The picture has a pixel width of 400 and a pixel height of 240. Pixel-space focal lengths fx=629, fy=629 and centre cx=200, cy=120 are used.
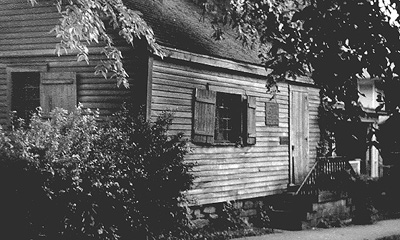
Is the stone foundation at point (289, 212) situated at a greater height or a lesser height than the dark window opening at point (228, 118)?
lesser

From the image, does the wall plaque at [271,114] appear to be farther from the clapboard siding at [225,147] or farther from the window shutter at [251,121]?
the window shutter at [251,121]

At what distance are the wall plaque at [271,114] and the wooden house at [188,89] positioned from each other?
4 centimetres

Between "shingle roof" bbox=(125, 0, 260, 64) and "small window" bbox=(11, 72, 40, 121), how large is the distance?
2.87 metres

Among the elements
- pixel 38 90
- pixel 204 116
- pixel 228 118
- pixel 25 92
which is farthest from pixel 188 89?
pixel 25 92

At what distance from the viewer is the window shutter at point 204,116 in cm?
1437

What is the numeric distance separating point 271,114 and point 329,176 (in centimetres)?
307

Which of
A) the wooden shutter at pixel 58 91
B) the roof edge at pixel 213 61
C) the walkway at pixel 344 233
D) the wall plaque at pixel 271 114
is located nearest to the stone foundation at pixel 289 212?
the walkway at pixel 344 233

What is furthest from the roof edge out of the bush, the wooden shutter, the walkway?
the walkway

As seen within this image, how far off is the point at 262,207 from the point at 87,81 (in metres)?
6.15

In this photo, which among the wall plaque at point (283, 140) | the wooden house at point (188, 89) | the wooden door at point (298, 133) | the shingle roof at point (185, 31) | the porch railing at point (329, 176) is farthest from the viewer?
the wooden door at point (298, 133)

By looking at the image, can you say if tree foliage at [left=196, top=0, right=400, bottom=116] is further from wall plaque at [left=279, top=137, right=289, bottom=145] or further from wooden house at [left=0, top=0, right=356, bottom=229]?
wall plaque at [left=279, top=137, right=289, bottom=145]

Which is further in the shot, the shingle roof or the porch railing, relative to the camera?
the porch railing

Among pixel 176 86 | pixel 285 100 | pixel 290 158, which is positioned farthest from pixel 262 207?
pixel 176 86

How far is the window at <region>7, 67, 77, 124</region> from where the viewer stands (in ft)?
45.3
